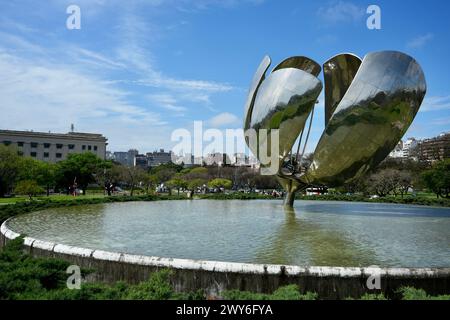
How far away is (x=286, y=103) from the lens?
16297 millimetres

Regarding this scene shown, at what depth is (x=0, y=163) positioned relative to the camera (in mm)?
44125

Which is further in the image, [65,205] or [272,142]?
[65,205]

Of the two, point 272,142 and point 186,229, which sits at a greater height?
point 272,142

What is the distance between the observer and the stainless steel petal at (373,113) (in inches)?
586

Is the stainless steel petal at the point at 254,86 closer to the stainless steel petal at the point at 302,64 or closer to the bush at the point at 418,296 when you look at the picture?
the stainless steel petal at the point at 302,64

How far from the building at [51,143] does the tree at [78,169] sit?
23114 millimetres

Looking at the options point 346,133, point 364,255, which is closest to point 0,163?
point 346,133

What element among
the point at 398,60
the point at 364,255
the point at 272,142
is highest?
the point at 398,60

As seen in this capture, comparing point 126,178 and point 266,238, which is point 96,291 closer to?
point 266,238

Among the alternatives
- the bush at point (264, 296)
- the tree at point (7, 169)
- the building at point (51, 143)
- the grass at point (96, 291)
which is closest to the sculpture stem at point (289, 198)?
the grass at point (96, 291)

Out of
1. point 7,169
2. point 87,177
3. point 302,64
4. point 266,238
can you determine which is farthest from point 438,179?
→ point 87,177
